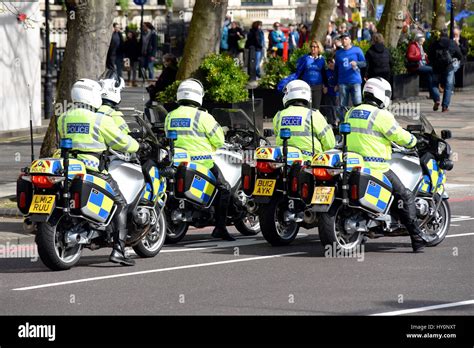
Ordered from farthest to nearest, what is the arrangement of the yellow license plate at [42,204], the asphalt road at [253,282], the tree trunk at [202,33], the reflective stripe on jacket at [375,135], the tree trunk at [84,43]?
the tree trunk at [202,33], the tree trunk at [84,43], the reflective stripe on jacket at [375,135], the yellow license plate at [42,204], the asphalt road at [253,282]

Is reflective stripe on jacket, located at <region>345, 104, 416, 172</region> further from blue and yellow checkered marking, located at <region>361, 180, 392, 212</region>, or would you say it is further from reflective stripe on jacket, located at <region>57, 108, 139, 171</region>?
reflective stripe on jacket, located at <region>57, 108, 139, 171</region>

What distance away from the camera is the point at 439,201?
47.6 feet

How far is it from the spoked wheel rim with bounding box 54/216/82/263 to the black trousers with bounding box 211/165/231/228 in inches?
93.8

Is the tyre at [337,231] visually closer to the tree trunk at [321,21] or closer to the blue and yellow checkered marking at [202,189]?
the blue and yellow checkered marking at [202,189]

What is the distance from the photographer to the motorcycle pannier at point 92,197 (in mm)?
12523

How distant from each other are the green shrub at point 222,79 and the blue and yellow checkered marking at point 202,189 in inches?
380

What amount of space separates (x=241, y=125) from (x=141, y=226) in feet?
10.4

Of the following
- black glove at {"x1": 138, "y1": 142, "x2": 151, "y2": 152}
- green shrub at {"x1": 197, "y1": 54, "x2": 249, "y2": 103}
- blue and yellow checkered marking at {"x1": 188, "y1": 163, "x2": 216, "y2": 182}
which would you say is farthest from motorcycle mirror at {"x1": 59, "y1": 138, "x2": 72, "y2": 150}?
green shrub at {"x1": 197, "y1": 54, "x2": 249, "y2": 103}

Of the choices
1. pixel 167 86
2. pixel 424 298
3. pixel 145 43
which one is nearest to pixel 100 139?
pixel 424 298

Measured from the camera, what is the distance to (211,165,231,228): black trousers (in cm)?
1485

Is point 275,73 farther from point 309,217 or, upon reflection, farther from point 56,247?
point 56,247

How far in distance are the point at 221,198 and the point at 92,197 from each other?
248cm

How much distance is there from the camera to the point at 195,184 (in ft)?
48.0

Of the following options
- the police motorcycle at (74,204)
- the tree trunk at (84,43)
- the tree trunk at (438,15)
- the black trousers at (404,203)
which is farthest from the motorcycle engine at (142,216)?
the tree trunk at (438,15)
